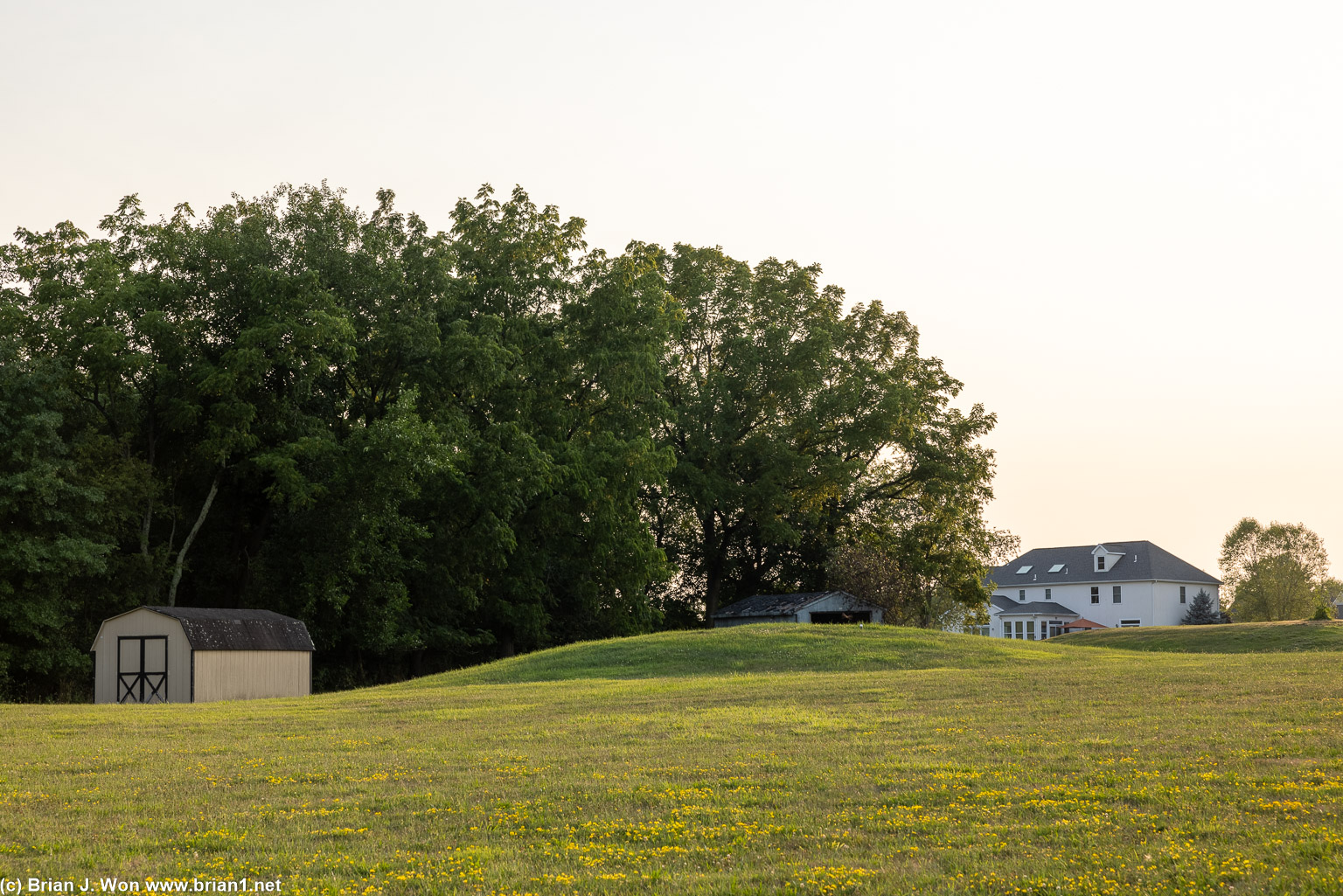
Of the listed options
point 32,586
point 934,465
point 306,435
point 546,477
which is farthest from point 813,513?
point 32,586

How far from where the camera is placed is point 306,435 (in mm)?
39594

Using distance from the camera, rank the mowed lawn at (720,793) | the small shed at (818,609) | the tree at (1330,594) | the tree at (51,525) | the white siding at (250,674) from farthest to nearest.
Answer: the tree at (1330,594) < the small shed at (818,609) < the tree at (51,525) < the white siding at (250,674) < the mowed lawn at (720,793)

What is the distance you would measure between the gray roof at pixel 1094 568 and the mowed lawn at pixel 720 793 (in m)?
61.3

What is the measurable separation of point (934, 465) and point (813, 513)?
5.96 meters

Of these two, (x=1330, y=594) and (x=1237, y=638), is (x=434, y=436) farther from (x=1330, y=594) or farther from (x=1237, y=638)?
(x=1330, y=594)

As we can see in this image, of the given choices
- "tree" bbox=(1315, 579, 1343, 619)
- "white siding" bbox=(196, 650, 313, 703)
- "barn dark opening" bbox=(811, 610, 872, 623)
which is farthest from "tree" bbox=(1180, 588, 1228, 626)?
"white siding" bbox=(196, 650, 313, 703)

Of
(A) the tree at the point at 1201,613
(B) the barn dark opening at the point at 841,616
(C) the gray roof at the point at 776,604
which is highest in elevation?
(C) the gray roof at the point at 776,604

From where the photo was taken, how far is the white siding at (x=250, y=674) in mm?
31031

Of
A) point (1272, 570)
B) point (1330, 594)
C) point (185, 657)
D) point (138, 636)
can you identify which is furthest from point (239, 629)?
point (1330, 594)

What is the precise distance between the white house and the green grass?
26.7m

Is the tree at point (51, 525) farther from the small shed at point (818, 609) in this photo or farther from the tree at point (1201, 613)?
the tree at point (1201, 613)

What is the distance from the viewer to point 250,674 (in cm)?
3216

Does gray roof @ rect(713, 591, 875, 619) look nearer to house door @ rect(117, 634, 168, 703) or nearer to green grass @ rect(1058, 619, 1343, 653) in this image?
green grass @ rect(1058, 619, 1343, 653)

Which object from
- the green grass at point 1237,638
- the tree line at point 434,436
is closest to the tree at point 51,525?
the tree line at point 434,436
